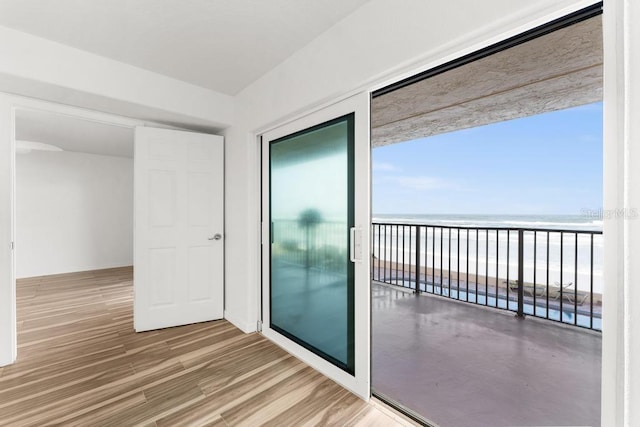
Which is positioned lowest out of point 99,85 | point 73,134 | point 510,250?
point 510,250

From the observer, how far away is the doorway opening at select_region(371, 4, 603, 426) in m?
1.68

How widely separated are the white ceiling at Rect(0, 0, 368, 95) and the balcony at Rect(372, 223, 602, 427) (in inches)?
91.8

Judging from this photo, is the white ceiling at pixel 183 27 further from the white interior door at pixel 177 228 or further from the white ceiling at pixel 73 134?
the white ceiling at pixel 73 134

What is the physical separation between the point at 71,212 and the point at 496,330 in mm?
7364

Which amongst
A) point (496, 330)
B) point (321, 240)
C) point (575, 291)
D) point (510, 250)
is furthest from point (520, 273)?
point (321, 240)

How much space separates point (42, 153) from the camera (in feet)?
16.7

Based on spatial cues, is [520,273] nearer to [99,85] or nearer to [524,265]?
[524,265]

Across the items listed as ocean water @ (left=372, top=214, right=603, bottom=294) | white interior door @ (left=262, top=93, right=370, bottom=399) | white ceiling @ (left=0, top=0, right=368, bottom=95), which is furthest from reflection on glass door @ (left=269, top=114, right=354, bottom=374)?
ocean water @ (left=372, top=214, right=603, bottom=294)

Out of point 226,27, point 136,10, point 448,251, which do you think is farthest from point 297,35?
point 448,251

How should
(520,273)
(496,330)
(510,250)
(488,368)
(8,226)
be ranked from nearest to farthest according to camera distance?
(488,368) < (8,226) < (496,330) < (520,273) < (510,250)

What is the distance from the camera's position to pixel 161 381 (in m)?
1.96

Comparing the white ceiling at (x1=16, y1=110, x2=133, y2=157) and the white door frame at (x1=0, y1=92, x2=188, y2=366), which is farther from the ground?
the white ceiling at (x1=16, y1=110, x2=133, y2=157)

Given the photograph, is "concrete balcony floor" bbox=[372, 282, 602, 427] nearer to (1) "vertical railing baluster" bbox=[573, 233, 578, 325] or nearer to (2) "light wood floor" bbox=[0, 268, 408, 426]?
(1) "vertical railing baluster" bbox=[573, 233, 578, 325]

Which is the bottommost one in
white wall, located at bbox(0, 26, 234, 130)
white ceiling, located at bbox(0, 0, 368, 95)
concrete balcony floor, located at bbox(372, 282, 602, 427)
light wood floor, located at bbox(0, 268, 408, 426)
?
light wood floor, located at bbox(0, 268, 408, 426)
